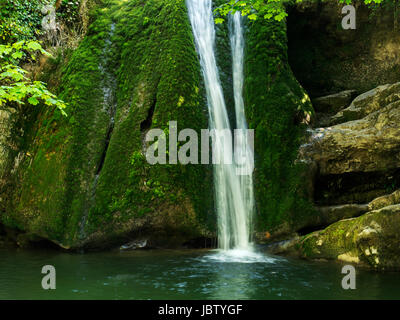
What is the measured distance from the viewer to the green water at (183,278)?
4664 millimetres

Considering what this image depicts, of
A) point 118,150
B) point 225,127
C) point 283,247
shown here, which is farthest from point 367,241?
point 118,150

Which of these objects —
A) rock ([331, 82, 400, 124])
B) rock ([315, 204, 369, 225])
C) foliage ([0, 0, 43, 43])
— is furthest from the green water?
foliage ([0, 0, 43, 43])

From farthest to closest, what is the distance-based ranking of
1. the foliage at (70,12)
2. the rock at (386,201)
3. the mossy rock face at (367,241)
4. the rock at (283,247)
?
the foliage at (70,12) < the rock at (283,247) < the rock at (386,201) < the mossy rock face at (367,241)

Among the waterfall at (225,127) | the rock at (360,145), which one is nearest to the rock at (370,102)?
the rock at (360,145)

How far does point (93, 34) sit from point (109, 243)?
18.9ft

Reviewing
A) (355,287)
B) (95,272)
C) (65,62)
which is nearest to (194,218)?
(95,272)

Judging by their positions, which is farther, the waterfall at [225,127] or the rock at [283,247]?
the waterfall at [225,127]

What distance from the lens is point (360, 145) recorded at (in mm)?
7922

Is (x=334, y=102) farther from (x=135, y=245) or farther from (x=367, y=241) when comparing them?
(x=135, y=245)

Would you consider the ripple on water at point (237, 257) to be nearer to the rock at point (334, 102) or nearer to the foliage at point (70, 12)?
the rock at point (334, 102)

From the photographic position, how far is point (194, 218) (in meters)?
7.73

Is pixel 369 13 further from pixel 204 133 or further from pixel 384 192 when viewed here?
pixel 204 133

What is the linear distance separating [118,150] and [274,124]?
366 centimetres

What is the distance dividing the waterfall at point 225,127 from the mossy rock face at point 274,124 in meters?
0.25
